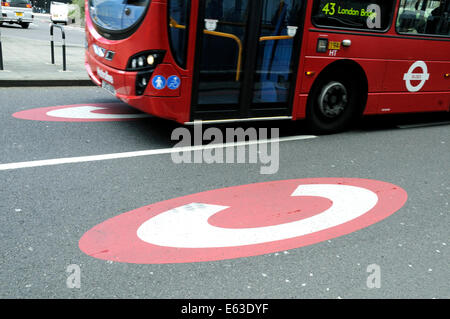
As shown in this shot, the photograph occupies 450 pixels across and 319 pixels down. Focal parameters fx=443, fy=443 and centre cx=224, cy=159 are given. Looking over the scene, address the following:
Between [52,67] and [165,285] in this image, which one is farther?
[52,67]

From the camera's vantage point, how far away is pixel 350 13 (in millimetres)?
6535

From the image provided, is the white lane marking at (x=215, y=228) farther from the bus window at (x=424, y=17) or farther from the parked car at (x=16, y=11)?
the parked car at (x=16, y=11)

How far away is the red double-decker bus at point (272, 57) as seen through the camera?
5.34 meters

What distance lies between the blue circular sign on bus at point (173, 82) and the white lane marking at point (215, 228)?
1866 millimetres

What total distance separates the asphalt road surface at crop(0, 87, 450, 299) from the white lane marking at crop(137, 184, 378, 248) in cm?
24

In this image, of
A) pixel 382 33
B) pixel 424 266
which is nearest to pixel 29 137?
pixel 424 266

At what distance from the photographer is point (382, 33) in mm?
6883

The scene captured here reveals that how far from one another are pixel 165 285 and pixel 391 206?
2.54m

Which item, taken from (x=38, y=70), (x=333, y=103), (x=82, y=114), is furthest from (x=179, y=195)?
(x=38, y=70)

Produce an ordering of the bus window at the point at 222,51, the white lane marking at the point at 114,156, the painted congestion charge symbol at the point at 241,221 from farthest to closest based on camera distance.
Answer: the bus window at the point at 222,51 < the white lane marking at the point at 114,156 < the painted congestion charge symbol at the point at 241,221

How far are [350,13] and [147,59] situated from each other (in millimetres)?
3188

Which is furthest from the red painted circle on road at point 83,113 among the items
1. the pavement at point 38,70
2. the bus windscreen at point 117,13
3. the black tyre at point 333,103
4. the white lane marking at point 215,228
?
the white lane marking at point 215,228

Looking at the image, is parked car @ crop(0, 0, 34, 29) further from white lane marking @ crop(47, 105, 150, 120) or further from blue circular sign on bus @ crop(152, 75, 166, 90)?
blue circular sign on bus @ crop(152, 75, 166, 90)
